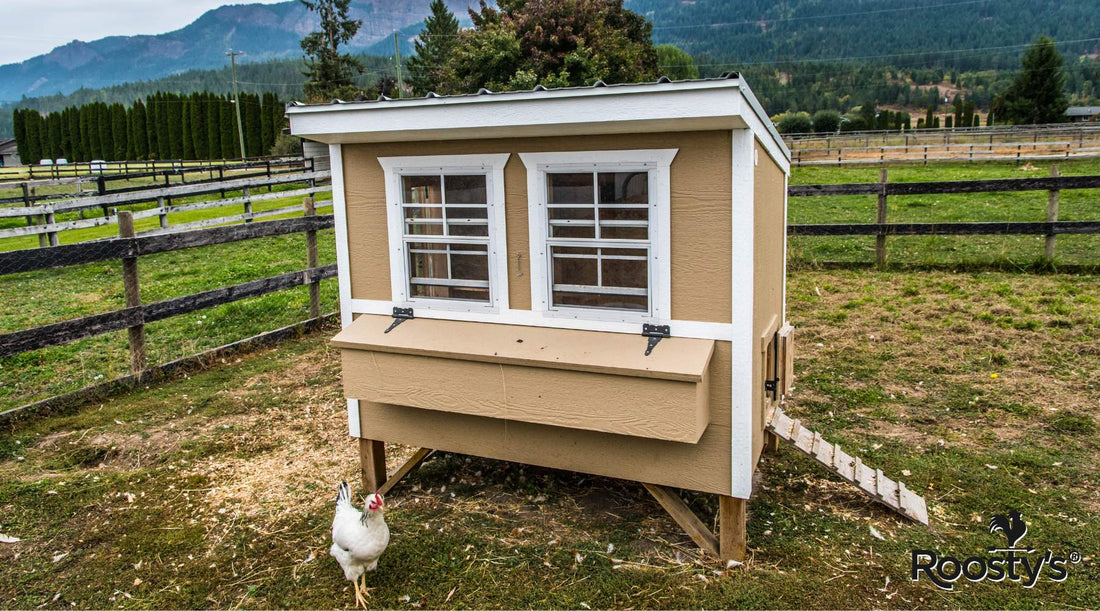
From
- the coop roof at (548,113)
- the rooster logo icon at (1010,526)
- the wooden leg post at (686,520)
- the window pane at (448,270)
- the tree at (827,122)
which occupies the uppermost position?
the tree at (827,122)

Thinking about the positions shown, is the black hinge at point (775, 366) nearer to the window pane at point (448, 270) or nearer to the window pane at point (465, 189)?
the window pane at point (448, 270)

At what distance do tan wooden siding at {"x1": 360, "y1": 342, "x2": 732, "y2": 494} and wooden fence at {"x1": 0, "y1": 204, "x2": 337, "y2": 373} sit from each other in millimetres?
3020

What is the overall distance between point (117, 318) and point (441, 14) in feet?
180

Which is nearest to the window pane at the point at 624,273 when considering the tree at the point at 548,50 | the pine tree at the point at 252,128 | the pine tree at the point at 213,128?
the tree at the point at 548,50

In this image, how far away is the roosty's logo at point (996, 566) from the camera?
3730 millimetres

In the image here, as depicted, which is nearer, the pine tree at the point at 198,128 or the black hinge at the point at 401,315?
the black hinge at the point at 401,315

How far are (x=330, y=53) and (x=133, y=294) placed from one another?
41507 mm

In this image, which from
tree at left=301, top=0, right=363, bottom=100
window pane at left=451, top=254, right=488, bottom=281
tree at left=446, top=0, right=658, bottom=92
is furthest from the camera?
tree at left=301, top=0, right=363, bottom=100

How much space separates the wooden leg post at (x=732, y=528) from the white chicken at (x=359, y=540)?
174 cm

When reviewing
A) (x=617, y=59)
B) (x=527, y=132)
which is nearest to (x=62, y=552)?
(x=527, y=132)

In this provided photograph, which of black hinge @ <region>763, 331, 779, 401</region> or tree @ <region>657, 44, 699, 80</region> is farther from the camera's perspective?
tree @ <region>657, 44, 699, 80</region>

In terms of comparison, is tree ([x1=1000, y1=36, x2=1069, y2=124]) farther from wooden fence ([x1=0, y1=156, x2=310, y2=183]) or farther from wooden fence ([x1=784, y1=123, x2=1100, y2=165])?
wooden fence ([x1=0, y1=156, x2=310, y2=183])

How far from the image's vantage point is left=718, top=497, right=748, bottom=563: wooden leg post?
3934 mm

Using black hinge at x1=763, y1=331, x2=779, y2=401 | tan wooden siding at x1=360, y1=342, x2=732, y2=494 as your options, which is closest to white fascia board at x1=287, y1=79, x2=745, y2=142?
tan wooden siding at x1=360, y1=342, x2=732, y2=494
